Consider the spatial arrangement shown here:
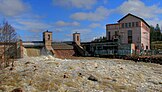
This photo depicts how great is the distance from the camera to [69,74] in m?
16.1

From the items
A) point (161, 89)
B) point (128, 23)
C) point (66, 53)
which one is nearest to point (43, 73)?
point (161, 89)

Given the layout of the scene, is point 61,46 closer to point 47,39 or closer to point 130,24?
point 47,39

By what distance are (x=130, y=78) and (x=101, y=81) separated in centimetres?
299

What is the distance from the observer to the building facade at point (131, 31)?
51438 millimetres

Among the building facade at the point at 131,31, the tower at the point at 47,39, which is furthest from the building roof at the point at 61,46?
the building facade at the point at 131,31

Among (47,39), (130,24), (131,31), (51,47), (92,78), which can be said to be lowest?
(92,78)

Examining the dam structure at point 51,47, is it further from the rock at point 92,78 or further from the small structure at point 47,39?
the rock at point 92,78

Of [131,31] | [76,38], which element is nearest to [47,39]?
[76,38]

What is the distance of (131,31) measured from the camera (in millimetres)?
52250

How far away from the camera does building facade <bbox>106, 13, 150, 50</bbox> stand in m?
51.4

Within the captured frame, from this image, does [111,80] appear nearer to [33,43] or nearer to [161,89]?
[161,89]

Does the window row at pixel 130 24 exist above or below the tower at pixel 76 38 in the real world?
above

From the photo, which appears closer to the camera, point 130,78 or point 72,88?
point 72,88

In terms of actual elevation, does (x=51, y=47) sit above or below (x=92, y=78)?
above
